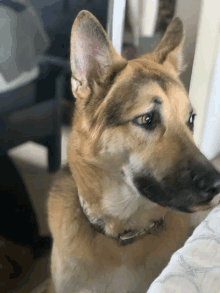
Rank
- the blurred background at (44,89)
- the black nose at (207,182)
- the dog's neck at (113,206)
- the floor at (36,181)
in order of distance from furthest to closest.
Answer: the floor at (36,181)
the blurred background at (44,89)
the dog's neck at (113,206)
the black nose at (207,182)

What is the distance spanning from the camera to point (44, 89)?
1161 mm

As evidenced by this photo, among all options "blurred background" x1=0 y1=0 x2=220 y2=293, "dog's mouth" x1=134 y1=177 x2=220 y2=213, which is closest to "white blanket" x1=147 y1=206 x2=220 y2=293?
"dog's mouth" x1=134 y1=177 x2=220 y2=213

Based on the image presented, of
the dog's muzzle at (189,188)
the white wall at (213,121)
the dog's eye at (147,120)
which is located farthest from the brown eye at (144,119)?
Answer: the white wall at (213,121)

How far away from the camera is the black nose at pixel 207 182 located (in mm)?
695

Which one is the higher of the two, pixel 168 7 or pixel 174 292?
pixel 168 7

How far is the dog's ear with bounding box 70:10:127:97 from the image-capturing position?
0.75 metres

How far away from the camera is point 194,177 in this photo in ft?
2.34

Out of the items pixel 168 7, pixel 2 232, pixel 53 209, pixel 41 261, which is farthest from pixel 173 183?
pixel 168 7

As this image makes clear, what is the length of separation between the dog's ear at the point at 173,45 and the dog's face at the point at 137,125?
0.13 meters

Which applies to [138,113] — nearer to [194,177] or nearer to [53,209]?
[194,177]

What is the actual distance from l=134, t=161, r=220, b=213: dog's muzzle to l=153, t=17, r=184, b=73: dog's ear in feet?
1.55

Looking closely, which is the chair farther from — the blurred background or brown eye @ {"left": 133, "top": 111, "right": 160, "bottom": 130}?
brown eye @ {"left": 133, "top": 111, "right": 160, "bottom": 130}

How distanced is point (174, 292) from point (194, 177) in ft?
1.07

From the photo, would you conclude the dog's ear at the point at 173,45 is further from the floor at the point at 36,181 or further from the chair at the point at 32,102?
the floor at the point at 36,181
